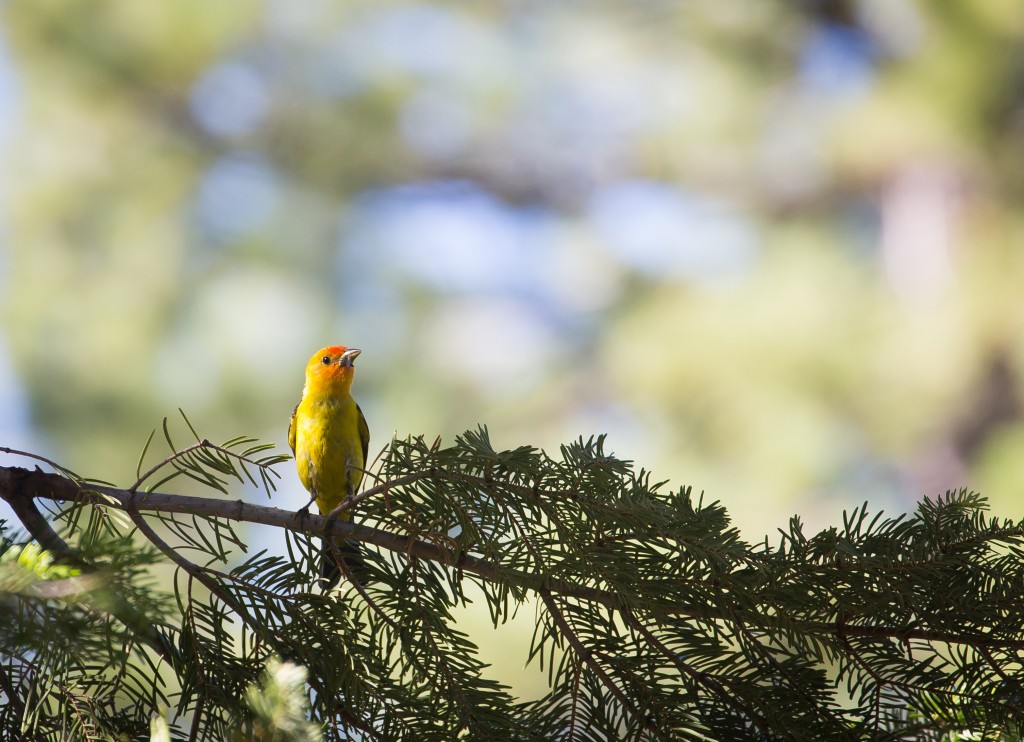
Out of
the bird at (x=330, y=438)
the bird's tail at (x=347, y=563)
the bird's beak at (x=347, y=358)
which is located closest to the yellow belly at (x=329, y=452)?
the bird at (x=330, y=438)

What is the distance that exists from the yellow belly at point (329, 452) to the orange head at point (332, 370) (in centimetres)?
8

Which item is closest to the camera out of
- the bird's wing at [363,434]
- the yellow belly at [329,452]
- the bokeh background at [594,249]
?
the yellow belly at [329,452]

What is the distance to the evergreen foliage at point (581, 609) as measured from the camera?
3.42 feet

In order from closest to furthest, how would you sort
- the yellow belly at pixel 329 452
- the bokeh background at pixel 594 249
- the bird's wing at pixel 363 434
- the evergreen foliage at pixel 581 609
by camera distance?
the evergreen foliage at pixel 581 609
the yellow belly at pixel 329 452
the bird's wing at pixel 363 434
the bokeh background at pixel 594 249

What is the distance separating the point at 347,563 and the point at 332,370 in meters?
1.49

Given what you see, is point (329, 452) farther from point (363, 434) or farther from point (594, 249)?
point (594, 249)

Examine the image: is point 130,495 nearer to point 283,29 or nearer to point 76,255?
point 76,255

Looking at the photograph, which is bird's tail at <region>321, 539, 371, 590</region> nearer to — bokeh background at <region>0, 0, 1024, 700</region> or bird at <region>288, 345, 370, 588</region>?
bird at <region>288, 345, 370, 588</region>

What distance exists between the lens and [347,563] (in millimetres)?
1189

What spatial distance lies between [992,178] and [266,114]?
15.6 feet

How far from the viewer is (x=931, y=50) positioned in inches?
218

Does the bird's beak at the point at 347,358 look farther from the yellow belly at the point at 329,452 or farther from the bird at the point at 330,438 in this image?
the yellow belly at the point at 329,452

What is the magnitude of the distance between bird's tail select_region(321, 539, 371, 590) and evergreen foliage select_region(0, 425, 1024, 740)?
20 mm

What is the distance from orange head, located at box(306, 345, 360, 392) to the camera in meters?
2.62
